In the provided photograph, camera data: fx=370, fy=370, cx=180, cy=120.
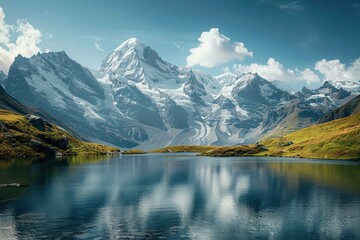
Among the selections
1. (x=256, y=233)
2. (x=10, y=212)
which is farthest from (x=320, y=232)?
(x=10, y=212)

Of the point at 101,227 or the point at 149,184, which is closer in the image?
the point at 101,227

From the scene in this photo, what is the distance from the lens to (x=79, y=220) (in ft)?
249

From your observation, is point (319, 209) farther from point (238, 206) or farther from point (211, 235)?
point (211, 235)

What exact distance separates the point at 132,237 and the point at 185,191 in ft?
179

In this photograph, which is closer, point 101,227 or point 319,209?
point 101,227

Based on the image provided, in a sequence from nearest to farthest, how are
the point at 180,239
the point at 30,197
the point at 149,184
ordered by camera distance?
the point at 180,239
the point at 30,197
the point at 149,184

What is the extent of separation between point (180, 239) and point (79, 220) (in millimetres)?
24274

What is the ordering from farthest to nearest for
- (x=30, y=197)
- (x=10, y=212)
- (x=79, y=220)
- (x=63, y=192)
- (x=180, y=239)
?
(x=63, y=192) < (x=30, y=197) < (x=10, y=212) < (x=79, y=220) < (x=180, y=239)

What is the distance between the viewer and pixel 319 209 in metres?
86.5

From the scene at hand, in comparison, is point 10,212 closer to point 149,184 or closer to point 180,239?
point 180,239

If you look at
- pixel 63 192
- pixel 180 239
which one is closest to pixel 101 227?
pixel 180 239

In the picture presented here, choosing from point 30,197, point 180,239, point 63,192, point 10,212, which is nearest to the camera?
point 180,239

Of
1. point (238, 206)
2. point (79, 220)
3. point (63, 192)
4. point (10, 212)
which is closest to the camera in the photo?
point (79, 220)

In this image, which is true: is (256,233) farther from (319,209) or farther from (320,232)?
(319,209)
